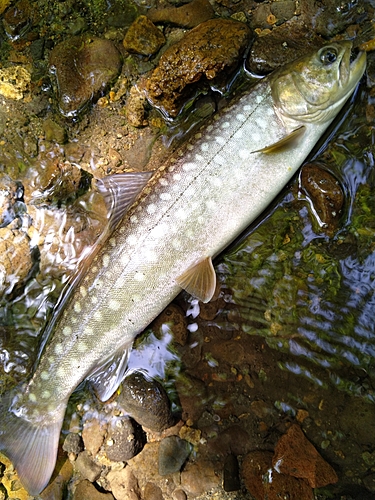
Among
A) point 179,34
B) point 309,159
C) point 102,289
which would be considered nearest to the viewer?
point 102,289

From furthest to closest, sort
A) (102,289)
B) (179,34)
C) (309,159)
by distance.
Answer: (179,34) < (309,159) < (102,289)

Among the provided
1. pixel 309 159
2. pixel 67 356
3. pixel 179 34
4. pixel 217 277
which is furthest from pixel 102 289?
pixel 179 34

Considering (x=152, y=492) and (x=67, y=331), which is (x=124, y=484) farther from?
(x=67, y=331)

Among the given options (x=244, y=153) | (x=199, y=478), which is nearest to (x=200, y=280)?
(x=244, y=153)

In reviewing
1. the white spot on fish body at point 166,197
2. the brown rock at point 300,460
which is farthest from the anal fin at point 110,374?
the brown rock at point 300,460

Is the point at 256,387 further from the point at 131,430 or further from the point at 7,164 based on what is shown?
the point at 7,164

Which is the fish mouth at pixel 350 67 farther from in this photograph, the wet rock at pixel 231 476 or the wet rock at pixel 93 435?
the wet rock at pixel 93 435

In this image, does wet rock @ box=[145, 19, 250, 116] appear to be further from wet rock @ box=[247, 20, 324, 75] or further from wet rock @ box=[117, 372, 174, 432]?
wet rock @ box=[117, 372, 174, 432]
